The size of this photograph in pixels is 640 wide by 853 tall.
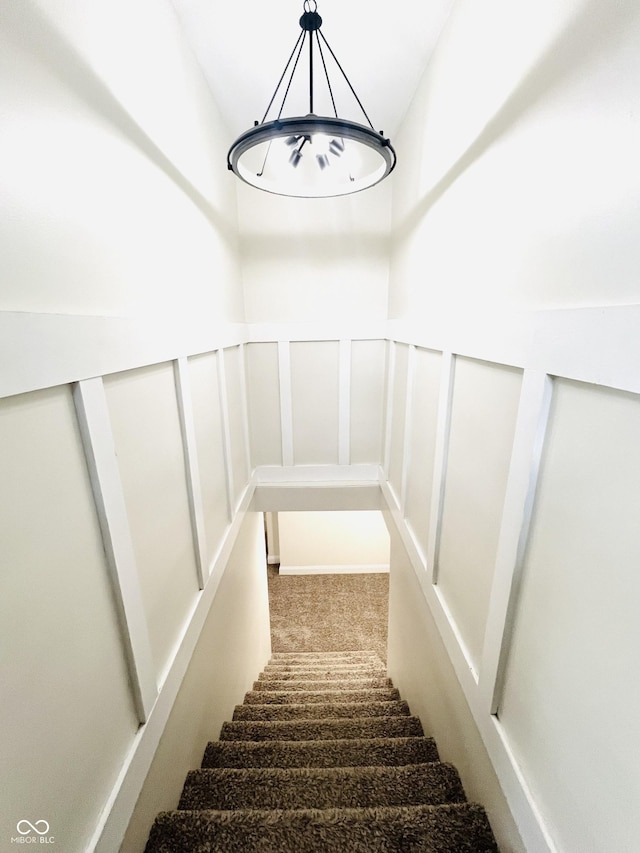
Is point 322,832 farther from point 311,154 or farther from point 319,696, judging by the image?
point 311,154

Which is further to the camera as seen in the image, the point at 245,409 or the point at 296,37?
the point at 245,409

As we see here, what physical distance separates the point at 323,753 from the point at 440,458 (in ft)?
4.48

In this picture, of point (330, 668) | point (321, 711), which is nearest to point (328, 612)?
point (330, 668)

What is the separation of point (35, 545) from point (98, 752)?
21.9 inches

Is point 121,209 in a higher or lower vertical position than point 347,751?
higher

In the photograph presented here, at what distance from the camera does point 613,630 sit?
24.5 inches

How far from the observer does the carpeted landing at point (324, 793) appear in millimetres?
1025

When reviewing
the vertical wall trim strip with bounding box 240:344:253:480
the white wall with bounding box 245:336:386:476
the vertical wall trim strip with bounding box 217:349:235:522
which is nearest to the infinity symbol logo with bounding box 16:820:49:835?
the vertical wall trim strip with bounding box 217:349:235:522

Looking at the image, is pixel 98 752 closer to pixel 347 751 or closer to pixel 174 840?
pixel 174 840

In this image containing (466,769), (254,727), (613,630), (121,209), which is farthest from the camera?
(254,727)

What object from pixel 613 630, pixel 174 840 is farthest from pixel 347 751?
pixel 613 630

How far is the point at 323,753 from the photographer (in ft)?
5.11

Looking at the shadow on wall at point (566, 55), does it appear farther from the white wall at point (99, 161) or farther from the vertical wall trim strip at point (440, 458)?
the white wall at point (99, 161)

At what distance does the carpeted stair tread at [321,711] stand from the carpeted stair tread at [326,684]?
0.48 m
